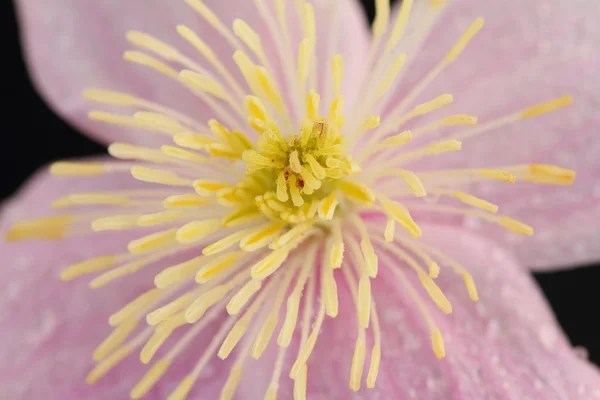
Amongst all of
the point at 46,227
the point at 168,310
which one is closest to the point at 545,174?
the point at 168,310

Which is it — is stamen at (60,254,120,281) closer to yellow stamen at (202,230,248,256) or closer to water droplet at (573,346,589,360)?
yellow stamen at (202,230,248,256)

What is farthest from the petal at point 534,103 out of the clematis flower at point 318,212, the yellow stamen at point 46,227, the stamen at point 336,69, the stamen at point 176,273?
the yellow stamen at point 46,227

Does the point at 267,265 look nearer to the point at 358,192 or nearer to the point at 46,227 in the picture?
the point at 358,192

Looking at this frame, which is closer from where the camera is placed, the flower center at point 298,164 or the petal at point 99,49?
the flower center at point 298,164

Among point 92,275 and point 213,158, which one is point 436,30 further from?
point 92,275

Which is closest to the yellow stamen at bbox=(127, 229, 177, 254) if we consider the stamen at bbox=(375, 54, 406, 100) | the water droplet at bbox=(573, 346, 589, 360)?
the stamen at bbox=(375, 54, 406, 100)

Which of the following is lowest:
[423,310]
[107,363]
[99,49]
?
[423,310]

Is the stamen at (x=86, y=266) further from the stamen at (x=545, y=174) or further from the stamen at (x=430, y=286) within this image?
the stamen at (x=545, y=174)

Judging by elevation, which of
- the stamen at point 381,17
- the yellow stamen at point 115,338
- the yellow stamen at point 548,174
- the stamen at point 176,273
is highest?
the stamen at point 381,17

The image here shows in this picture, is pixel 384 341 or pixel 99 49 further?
pixel 99 49
